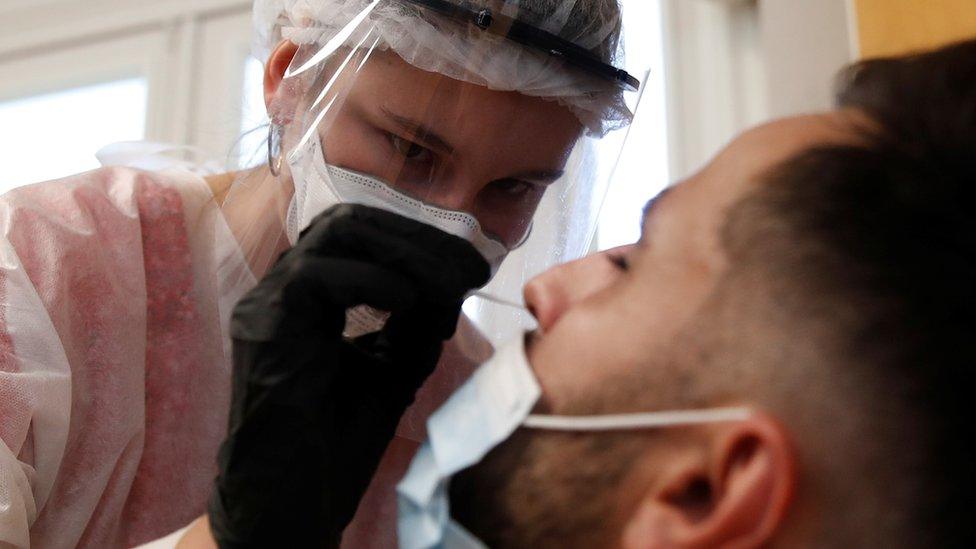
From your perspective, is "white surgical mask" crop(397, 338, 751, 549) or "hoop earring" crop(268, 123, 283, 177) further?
"hoop earring" crop(268, 123, 283, 177)

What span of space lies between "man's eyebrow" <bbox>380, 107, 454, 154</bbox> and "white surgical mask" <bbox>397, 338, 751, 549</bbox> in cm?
38

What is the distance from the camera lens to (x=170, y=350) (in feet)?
3.68

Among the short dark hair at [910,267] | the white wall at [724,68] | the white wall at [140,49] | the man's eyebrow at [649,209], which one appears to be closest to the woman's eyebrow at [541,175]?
the man's eyebrow at [649,209]

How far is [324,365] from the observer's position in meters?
0.74

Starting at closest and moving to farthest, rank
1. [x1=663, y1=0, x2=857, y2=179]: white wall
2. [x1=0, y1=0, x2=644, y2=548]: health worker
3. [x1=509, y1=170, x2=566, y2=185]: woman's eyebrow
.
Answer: [x1=0, y1=0, x2=644, y2=548]: health worker, [x1=509, y1=170, x2=566, y2=185]: woman's eyebrow, [x1=663, y1=0, x2=857, y2=179]: white wall

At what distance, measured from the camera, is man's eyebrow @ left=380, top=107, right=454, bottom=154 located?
1.05m

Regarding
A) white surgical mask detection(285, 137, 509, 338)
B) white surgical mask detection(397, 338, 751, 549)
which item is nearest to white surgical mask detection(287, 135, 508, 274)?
white surgical mask detection(285, 137, 509, 338)

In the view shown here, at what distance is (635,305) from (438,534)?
21 centimetres

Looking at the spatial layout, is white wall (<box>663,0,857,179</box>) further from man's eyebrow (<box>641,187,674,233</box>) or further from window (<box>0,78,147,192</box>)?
window (<box>0,78,147,192</box>)

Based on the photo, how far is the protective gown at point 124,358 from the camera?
946mm

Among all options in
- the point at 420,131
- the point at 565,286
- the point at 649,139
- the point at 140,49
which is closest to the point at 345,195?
the point at 420,131

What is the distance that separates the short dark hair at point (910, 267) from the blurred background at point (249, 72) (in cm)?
26

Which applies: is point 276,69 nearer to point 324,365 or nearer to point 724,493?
point 324,365

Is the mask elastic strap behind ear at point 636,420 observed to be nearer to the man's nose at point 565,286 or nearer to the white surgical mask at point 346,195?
the man's nose at point 565,286
